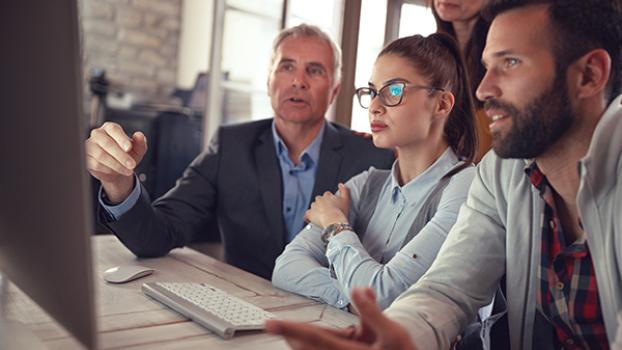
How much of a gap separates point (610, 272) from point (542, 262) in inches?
6.3

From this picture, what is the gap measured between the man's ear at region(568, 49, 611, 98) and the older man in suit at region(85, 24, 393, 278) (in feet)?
3.23

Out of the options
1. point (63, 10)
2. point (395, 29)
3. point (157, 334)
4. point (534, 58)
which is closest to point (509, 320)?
point (534, 58)

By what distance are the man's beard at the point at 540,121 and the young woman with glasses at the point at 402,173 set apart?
0.31 m

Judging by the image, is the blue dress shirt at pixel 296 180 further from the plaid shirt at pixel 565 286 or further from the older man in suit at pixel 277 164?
the plaid shirt at pixel 565 286

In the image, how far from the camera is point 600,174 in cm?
98

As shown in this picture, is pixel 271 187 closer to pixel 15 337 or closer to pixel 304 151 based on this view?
pixel 304 151

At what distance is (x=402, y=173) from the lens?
1.60m

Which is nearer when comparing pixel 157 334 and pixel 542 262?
pixel 157 334

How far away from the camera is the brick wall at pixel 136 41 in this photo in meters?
4.91

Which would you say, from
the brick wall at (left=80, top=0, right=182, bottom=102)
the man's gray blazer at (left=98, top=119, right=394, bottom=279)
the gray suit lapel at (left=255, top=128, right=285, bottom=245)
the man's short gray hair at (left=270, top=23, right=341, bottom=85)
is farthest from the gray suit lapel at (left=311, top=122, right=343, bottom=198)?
the brick wall at (left=80, top=0, right=182, bottom=102)

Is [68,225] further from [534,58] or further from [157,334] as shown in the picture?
[534,58]

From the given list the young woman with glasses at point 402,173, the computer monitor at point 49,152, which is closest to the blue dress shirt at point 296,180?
the young woman with glasses at point 402,173

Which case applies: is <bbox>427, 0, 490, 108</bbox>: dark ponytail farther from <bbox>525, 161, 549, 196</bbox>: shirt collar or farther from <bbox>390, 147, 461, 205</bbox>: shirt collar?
<bbox>525, 161, 549, 196</bbox>: shirt collar

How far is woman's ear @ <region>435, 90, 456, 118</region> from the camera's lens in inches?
61.9
